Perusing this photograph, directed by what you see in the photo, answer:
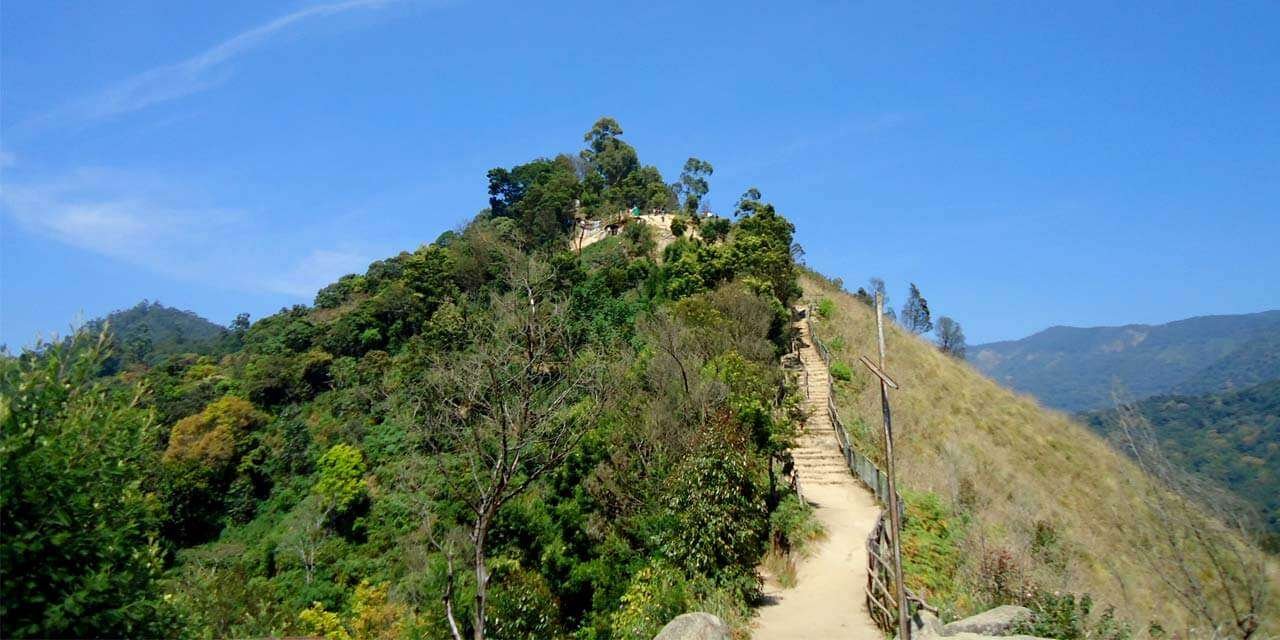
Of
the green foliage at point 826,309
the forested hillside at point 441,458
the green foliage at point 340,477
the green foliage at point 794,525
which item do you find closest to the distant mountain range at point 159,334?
the forested hillside at point 441,458

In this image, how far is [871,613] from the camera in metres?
13.3

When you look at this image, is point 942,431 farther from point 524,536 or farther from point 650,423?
point 524,536

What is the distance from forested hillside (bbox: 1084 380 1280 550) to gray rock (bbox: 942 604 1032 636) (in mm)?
2906

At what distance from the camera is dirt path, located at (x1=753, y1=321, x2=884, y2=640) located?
513 inches

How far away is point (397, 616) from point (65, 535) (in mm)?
17307

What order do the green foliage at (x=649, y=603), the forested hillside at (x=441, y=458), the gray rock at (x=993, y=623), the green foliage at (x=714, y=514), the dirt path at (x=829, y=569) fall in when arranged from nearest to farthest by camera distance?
the forested hillside at (x=441, y=458), the gray rock at (x=993, y=623), the green foliage at (x=649, y=603), the dirt path at (x=829, y=569), the green foliage at (x=714, y=514)

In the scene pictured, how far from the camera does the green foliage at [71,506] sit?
549 cm

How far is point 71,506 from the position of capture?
6031mm

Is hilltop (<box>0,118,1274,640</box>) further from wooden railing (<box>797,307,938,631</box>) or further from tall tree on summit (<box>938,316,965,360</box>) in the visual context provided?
tall tree on summit (<box>938,316,965,360</box>)

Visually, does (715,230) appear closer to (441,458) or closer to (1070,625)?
(441,458)

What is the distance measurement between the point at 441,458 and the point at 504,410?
568 centimetres

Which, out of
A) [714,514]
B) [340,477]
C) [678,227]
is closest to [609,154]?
[678,227]

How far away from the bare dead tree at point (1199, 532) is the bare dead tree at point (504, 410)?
9005mm

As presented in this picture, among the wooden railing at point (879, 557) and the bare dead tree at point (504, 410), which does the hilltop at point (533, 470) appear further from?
the wooden railing at point (879, 557)
